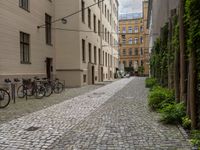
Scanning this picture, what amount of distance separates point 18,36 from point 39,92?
3743 millimetres

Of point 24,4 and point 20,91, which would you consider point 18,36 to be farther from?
point 20,91

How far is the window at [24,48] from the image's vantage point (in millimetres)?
16016

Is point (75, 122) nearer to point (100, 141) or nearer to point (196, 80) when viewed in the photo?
point (100, 141)

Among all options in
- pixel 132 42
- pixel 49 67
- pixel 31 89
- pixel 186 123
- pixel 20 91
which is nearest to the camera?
pixel 186 123

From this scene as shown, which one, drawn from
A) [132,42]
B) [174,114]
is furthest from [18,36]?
[132,42]

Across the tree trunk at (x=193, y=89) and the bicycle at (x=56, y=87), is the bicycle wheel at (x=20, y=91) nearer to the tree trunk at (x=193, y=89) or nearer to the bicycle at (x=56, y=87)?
the bicycle at (x=56, y=87)

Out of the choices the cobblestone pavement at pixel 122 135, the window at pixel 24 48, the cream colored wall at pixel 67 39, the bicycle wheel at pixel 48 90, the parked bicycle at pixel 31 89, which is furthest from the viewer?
the cream colored wall at pixel 67 39

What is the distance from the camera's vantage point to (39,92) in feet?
46.2

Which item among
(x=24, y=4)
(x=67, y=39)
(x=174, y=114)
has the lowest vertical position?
(x=174, y=114)

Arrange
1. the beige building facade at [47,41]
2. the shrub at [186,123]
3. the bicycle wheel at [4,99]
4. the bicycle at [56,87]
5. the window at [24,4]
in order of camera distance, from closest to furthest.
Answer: the shrub at [186,123]
the bicycle wheel at [4,99]
the beige building facade at [47,41]
the window at [24,4]
the bicycle at [56,87]

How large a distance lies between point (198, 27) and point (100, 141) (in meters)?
2.90

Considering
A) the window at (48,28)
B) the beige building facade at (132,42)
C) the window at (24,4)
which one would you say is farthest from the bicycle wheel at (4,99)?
the beige building facade at (132,42)

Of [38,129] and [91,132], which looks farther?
[38,129]

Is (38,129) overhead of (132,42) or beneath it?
beneath
